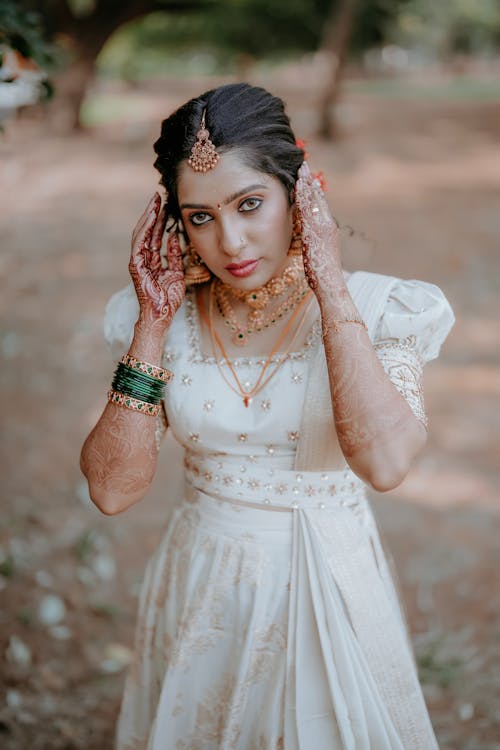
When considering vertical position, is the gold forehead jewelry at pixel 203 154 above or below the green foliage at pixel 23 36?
below

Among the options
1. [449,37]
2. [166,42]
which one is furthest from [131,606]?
[449,37]

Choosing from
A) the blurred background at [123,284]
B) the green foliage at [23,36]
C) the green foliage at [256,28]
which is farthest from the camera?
the green foliage at [256,28]

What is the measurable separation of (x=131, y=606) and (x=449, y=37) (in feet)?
105

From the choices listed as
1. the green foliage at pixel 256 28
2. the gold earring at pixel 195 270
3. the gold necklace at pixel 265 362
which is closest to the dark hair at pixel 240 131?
the gold earring at pixel 195 270

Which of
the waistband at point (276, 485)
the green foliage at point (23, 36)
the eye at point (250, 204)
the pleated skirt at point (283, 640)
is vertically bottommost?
the pleated skirt at point (283, 640)

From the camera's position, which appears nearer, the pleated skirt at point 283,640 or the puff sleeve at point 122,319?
the pleated skirt at point 283,640

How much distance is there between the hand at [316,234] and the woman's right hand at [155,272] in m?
0.36

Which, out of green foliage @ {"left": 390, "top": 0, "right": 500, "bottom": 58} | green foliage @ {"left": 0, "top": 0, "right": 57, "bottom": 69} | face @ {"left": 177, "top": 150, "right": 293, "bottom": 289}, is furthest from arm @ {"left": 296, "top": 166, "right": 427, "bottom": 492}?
green foliage @ {"left": 390, "top": 0, "right": 500, "bottom": 58}

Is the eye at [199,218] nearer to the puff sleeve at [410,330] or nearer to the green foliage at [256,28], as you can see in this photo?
the puff sleeve at [410,330]

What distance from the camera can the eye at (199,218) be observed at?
1832 millimetres

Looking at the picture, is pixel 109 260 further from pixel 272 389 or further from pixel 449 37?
pixel 449 37

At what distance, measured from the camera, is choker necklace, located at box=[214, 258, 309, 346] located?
6.53 ft

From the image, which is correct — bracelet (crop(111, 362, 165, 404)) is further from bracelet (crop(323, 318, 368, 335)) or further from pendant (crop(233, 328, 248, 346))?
bracelet (crop(323, 318, 368, 335))

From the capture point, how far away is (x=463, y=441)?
554cm
